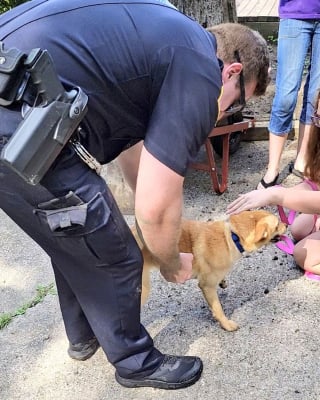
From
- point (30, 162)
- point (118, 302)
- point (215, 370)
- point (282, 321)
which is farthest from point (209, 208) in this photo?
point (30, 162)

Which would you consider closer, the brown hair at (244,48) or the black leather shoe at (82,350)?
the brown hair at (244,48)

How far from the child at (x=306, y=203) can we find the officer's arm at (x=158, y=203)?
0.97 meters

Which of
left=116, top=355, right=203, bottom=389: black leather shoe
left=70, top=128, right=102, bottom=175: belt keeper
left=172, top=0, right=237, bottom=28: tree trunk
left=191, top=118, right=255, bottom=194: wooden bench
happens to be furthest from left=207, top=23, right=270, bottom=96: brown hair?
left=172, top=0, right=237, bottom=28: tree trunk

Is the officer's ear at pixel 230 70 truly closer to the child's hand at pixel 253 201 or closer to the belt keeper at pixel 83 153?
the belt keeper at pixel 83 153

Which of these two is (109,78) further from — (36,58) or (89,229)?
(89,229)

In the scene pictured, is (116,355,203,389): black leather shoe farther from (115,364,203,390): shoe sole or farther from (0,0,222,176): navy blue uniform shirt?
(0,0,222,176): navy blue uniform shirt

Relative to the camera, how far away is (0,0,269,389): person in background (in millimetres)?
1844

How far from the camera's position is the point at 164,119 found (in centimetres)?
189

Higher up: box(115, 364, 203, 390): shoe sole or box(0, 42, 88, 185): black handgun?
box(0, 42, 88, 185): black handgun

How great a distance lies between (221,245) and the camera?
10.3 ft

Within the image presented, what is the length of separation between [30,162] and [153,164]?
1.41 feet

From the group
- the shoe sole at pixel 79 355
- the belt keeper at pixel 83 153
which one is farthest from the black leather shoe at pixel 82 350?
the belt keeper at pixel 83 153

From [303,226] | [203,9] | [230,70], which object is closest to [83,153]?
[230,70]

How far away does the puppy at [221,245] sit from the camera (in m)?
3.06
